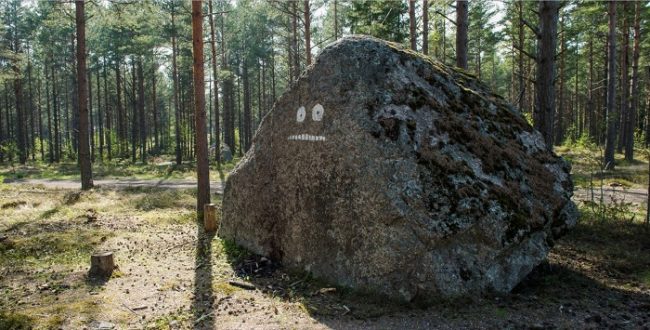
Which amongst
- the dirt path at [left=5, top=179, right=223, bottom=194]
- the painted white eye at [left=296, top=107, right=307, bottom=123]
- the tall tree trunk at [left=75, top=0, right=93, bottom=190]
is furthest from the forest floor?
the dirt path at [left=5, top=179, right=223, bottom=194]

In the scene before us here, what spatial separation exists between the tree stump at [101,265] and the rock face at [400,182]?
7.63 ft

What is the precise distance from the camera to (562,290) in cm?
610

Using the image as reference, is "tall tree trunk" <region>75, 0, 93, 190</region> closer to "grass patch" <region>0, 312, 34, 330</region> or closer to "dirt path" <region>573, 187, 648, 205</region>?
"grass patch" <region>0, 312, 34, 330</region>

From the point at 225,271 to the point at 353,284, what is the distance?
2.34 meters

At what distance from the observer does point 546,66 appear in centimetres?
962

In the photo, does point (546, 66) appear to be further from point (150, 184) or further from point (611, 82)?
point (150, 184)

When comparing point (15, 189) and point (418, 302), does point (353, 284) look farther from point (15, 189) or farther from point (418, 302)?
point (15, 189)

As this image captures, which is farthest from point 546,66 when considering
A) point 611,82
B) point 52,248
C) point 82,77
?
point 82,77

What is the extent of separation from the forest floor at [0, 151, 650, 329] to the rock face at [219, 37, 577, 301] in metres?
0.40

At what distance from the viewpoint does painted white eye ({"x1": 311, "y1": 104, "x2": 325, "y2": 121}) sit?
699 centimetres

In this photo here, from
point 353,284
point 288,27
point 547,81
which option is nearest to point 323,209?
point 353,284

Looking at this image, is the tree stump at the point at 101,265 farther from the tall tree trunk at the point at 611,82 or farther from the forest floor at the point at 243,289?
the tall tree trunk at the point at 611,82

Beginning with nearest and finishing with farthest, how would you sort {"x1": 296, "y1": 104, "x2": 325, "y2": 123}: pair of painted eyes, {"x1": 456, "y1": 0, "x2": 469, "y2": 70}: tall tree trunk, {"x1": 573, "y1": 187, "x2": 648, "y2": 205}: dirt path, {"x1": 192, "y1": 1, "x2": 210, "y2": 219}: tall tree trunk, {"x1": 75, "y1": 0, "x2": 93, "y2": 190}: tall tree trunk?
1. {"x1": 296, "y1": 104, "x2": 325, "y2": 123}: pair of painted eyes
2. {"x1": 192, "y1": 1, "x2": 210, "y2": 219}: tall tree trunk
3. {"x1": 456, "y1": 0, "x2": 469, "y2": 70}: tall tree trunk
4. {"x1": 573, "y1": 187, "x2": 648, "y2": 205}: dirt path
5. {"x1": 75, "y1": 0, "x2": 93, "y2": 190}: tall tree trunk

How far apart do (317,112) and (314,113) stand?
72mm
